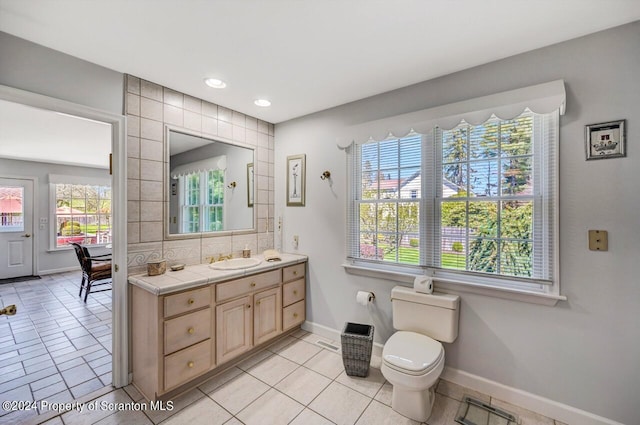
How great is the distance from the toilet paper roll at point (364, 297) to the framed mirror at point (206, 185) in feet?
4.53

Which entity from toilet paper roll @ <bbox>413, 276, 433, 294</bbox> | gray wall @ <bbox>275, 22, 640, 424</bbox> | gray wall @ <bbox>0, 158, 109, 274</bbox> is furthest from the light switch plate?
gray wall @ <bbox>0, 158, 109, 274</bbox>

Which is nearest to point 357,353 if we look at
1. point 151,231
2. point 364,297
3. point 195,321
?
point 364,297

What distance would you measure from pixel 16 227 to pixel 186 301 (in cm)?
597

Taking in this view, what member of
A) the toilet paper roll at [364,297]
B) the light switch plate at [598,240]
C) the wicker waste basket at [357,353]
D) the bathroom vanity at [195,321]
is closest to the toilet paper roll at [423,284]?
the toilet paper roll at [364,297]

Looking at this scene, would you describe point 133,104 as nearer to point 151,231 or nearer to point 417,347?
point 151,231

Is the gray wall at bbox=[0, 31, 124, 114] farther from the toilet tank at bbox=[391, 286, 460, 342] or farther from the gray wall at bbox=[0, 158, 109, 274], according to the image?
the gray wall at bbox=[0, 158, 109, 274]

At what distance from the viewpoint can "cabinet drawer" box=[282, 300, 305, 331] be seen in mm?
2719

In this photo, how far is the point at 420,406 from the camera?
1.70 m

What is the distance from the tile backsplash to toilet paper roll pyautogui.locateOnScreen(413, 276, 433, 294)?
1.81 m

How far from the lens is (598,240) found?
1.61 metres

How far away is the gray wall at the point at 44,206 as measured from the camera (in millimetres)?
5241

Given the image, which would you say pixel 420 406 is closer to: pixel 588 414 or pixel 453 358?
pixel 453 358

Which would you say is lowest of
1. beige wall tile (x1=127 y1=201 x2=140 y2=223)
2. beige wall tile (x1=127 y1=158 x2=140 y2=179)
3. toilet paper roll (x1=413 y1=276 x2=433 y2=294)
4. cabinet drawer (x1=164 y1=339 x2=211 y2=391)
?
cabinet drawer (x1=164 y1=339 x2=211 y2=391)

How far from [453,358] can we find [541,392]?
530 millimetres
